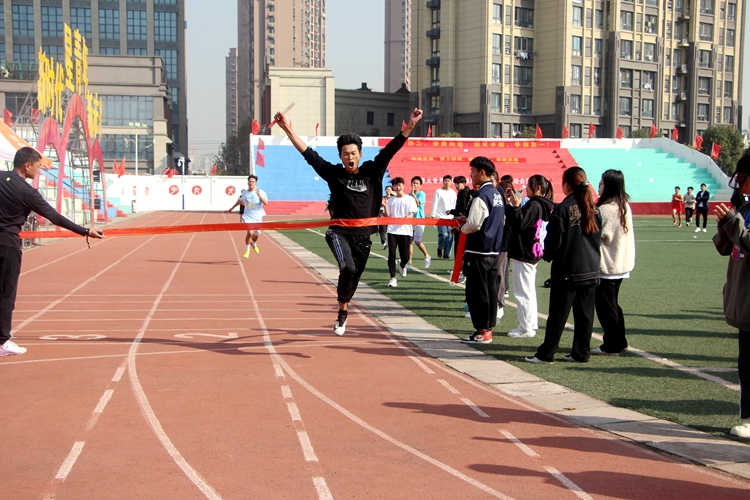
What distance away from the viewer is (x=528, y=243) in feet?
28.6

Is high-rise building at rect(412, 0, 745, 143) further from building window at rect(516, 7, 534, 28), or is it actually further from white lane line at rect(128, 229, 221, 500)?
white lane line at rect(128, 229, 221, 500)

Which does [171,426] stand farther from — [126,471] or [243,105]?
[243,105]

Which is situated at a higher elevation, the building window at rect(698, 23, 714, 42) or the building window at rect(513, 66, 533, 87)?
the building window at rect(698, 23, 714, 42)

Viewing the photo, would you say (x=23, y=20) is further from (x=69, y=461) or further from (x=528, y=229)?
(x=69, y=461)

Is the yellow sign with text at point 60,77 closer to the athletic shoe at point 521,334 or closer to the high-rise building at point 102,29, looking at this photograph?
the athletic shoe at point 521,334

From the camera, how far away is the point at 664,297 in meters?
12.2

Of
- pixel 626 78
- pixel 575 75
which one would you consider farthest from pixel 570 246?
pixel 626 78

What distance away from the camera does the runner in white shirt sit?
1398 cm

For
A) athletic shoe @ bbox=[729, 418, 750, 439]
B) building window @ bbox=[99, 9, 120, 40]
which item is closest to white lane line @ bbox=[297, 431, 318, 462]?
athletic shoe @ bbox=[729, 418, 750, 439]

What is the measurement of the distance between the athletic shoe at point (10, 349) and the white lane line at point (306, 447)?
12.8ft

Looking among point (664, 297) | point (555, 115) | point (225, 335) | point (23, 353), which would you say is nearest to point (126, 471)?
point (23, 353)

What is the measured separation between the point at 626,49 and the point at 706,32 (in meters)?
10.9

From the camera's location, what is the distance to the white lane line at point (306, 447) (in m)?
4.66

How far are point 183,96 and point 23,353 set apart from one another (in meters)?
126
